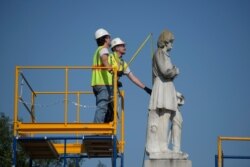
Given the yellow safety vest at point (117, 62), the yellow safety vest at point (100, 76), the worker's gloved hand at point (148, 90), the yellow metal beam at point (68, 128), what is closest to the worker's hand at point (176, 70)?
the worker's gloved hand at point (148, 90)

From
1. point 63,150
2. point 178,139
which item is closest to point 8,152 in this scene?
point 63,150

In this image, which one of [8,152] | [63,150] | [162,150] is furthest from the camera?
[8,152]

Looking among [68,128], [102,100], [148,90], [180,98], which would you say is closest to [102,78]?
[102,100]

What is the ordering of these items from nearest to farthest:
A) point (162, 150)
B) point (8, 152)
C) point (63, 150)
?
point (162, 150) < point (63, 150) < point (8, 152)

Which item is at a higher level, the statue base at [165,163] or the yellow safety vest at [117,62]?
the yellow safety vest at [117,62]

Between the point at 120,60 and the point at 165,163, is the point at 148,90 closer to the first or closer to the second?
the point at 120,60

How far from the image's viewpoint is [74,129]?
85.0 ft

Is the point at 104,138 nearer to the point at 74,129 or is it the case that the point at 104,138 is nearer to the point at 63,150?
the point at 74,129

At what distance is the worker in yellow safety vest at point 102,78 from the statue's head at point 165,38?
4.77 feet

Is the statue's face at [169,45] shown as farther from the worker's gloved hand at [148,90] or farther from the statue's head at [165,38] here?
the worker's gloved hand at [148,90]

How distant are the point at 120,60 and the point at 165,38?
5.47 ft

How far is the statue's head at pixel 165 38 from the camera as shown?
26438 millimetres

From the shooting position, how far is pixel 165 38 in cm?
2645

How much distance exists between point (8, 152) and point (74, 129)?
28580 mm
